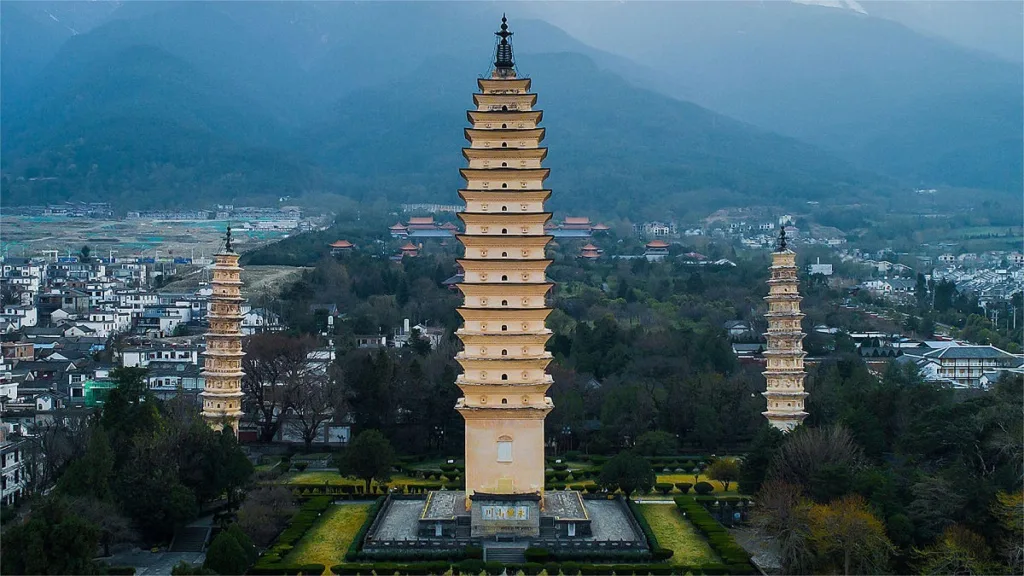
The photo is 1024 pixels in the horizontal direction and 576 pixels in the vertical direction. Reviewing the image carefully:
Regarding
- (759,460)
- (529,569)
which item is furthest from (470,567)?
(759,460)

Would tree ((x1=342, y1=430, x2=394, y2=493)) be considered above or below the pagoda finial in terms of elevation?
below

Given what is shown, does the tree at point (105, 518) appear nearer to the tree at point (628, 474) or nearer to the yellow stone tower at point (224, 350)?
the yellow stone tower at point (224, 350)

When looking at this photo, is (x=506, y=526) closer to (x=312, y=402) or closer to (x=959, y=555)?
(x=959, y=555)

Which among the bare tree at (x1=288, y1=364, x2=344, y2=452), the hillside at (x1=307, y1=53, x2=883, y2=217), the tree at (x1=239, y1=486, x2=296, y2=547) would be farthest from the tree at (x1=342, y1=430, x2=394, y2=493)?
the hillside at (x1=307, y1=53, x2=883, y2=217)

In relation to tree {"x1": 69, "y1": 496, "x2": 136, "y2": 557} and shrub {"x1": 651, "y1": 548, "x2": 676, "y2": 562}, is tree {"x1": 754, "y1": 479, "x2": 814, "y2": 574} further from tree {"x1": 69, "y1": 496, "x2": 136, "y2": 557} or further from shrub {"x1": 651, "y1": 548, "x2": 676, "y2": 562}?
tree {"x1": 69, "y1": 496, "x2": 136, "y2": 557}

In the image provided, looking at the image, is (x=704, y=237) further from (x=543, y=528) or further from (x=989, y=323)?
(x=543, y=528)

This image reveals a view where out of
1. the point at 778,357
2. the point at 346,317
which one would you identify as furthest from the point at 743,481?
the point at 346,317

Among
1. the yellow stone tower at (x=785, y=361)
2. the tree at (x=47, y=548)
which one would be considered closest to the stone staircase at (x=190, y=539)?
the tree at (x=47, y=548)
